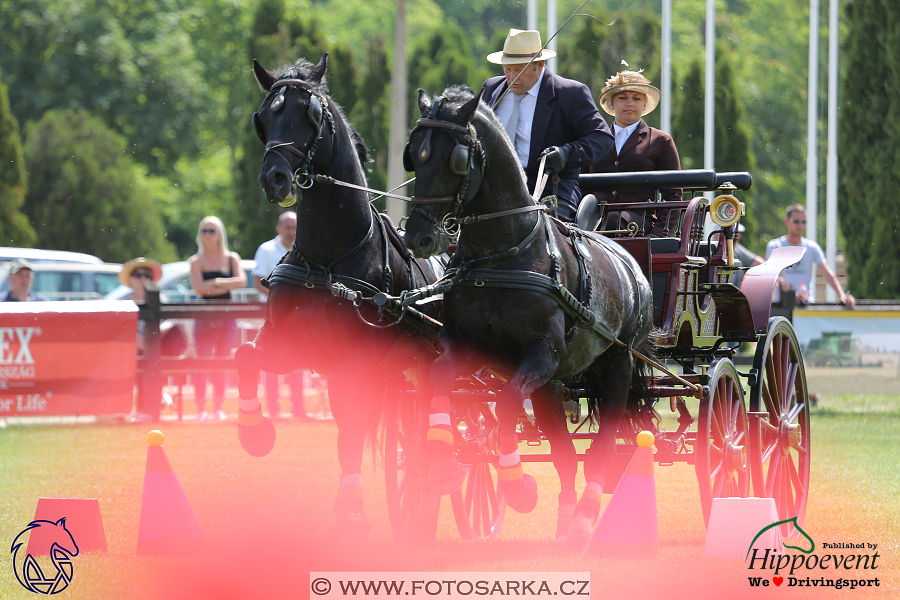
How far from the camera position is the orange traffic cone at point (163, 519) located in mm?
5121

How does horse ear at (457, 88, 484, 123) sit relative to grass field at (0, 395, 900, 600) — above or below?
above

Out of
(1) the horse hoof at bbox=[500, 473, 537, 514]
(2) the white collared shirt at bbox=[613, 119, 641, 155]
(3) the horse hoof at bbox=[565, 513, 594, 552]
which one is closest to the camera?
(1) the horse hoof at bbox=[500, 473, 537, 514]

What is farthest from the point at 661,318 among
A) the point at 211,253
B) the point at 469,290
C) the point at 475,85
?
the point at 475,85

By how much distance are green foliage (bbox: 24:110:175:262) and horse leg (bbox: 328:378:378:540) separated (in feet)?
82.6

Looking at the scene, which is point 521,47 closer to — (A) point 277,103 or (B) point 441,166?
(A) point 277,103

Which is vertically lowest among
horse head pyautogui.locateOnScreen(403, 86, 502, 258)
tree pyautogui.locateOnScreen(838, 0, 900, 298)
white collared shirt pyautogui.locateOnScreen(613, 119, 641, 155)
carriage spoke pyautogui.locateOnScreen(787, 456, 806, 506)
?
carriage spoke pyautogui.locateOnScreen(787, 456, 806, 506)

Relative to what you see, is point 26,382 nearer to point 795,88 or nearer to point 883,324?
point 883,324

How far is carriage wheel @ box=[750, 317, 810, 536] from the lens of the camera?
619 cm

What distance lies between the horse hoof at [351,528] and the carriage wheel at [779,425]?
2295 mm

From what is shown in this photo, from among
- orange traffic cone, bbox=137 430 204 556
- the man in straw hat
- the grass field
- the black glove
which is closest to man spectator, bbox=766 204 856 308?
the grass field

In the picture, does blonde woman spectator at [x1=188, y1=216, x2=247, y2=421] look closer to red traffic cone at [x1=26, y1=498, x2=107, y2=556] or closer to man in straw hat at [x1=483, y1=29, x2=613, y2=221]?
man in straw hat at [x1=483, y1=29, x2=613, y2=221]

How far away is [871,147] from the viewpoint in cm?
2119

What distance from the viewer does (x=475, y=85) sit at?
24.8 meters

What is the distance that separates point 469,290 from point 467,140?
66 cm
